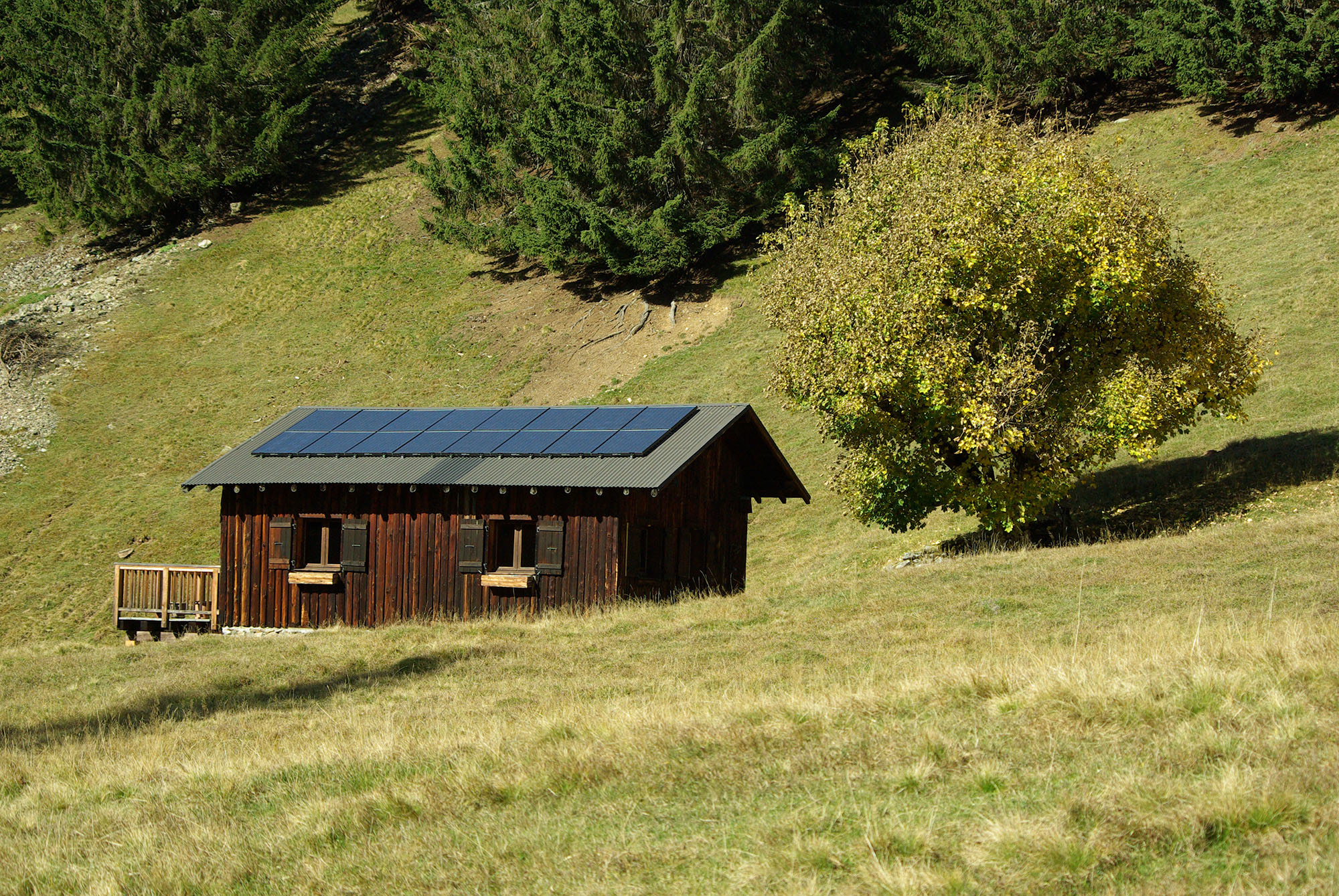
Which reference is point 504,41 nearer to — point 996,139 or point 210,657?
point 996,139

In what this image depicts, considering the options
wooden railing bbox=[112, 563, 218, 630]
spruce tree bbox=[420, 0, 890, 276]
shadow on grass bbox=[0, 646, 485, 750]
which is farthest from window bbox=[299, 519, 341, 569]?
spruce tree bbox=[420, 0, 890, 276]

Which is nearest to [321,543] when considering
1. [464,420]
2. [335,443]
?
[335,443]

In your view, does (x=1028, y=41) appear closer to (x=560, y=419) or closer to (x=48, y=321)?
(x=560, y=419)

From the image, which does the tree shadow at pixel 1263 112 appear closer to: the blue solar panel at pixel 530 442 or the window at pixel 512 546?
the blue solar panel at pixel 530 442

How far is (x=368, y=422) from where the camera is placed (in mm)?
27688

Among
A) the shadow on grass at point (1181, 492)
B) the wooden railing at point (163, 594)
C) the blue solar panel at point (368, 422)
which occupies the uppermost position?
the blue solar panel at point (368, 422)

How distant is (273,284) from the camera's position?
6003 centimetres

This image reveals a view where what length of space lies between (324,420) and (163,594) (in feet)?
18.9

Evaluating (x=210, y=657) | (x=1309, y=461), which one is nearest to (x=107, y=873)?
(x=210, y=657)

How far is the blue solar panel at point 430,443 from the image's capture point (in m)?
25.1

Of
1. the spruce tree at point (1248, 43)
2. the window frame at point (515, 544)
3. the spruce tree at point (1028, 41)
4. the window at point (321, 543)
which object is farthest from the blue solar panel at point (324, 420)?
the spruce tree at point (1248, 43)

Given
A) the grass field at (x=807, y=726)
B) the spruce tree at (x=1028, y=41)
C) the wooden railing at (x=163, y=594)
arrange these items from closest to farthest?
the grass field at (x=807, y=726)
the wooden railing at (x=163, y=594)
the spruce tree at (x=1028, y=41)

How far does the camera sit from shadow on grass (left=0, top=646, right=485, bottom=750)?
47.2ft

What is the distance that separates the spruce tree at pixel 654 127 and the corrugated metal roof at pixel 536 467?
23.8 metres
